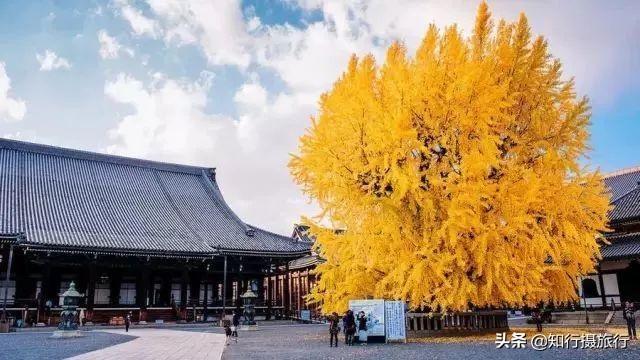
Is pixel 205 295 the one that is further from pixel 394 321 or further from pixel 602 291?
pixel 602 291

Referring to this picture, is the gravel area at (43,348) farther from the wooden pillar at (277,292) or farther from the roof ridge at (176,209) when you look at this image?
the wooden pillar at (277,292)

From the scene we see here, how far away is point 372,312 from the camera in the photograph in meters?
14.5

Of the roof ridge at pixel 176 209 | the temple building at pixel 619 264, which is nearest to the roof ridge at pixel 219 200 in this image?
the roof ridge at pixel 176 209

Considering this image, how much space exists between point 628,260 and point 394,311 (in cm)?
1800

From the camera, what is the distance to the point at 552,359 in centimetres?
998

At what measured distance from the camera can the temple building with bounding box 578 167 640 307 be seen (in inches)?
977

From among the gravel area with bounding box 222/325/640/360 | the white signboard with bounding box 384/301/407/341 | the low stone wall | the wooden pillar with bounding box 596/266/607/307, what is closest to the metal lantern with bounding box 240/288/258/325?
the gravel area with bounding box 222/325/640/360

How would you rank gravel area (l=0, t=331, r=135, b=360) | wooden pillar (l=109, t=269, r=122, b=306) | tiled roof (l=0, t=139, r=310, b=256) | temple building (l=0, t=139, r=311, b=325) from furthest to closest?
wooden pillar (l=109, t=269, r=122, b=306)
tiled roof (l=0, t=139, r=310, b=256)
temple building (l=0, t=139, r=311, b=325)
gravel area (l=0, t=331, r=135, b=360)

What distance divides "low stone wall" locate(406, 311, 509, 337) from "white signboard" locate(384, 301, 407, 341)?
130cm

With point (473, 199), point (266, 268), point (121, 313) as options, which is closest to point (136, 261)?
point (121, 313)

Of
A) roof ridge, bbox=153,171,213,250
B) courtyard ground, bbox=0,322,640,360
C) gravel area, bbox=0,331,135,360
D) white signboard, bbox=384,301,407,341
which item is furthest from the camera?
roof ridge, bbox=153,171,213,250

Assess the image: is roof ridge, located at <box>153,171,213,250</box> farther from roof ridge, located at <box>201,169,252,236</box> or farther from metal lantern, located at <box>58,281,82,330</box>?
metal lantern, located at <box>58,281,82,330</box>

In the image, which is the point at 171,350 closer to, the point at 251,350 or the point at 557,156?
the point at 251,350

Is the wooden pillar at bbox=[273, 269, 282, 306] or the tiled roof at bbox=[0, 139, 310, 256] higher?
the tiled roof at bbox=[0, 139, 310, 256]
